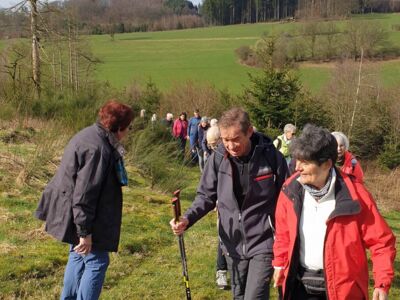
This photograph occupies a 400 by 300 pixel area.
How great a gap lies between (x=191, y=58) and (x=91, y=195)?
64.9 metres

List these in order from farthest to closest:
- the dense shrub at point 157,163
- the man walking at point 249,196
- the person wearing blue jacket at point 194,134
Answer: the person wearing blue jacket at point 194,134
the dense shrub at point 157,163
the man walking at point 249,196

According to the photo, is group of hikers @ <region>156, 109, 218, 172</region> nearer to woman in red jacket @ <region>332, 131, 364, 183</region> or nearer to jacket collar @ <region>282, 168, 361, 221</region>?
woman in red jacket @ <region>332, 131, 364, 183</region>

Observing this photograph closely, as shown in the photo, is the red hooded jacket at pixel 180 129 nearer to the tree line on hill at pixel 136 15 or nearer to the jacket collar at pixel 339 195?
the jacket collar at pixel 339 195

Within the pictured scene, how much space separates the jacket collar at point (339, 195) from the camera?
3.06m

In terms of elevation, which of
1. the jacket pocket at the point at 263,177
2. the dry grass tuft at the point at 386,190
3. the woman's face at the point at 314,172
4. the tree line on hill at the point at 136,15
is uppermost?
the tree line on hill at the point at 136,15

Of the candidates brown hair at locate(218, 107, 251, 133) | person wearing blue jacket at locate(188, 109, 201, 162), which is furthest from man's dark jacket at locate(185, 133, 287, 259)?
person wearing blue jacket at locate(188, 109, 201, 162)

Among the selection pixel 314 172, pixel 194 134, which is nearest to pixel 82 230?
pixel 314 172

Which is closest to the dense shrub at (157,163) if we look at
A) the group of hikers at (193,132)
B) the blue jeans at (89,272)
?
the group of hikers at (193,132)

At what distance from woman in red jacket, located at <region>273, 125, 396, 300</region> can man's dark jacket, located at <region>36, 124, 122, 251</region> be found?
54.6 inches

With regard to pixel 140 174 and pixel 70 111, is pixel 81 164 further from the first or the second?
pixel 70 111

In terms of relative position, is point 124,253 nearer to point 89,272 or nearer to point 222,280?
point 222,280

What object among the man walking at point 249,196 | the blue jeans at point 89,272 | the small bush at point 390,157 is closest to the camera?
the man walking at point 249,196

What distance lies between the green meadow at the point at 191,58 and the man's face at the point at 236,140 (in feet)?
110

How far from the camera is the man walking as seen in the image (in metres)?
3.98
